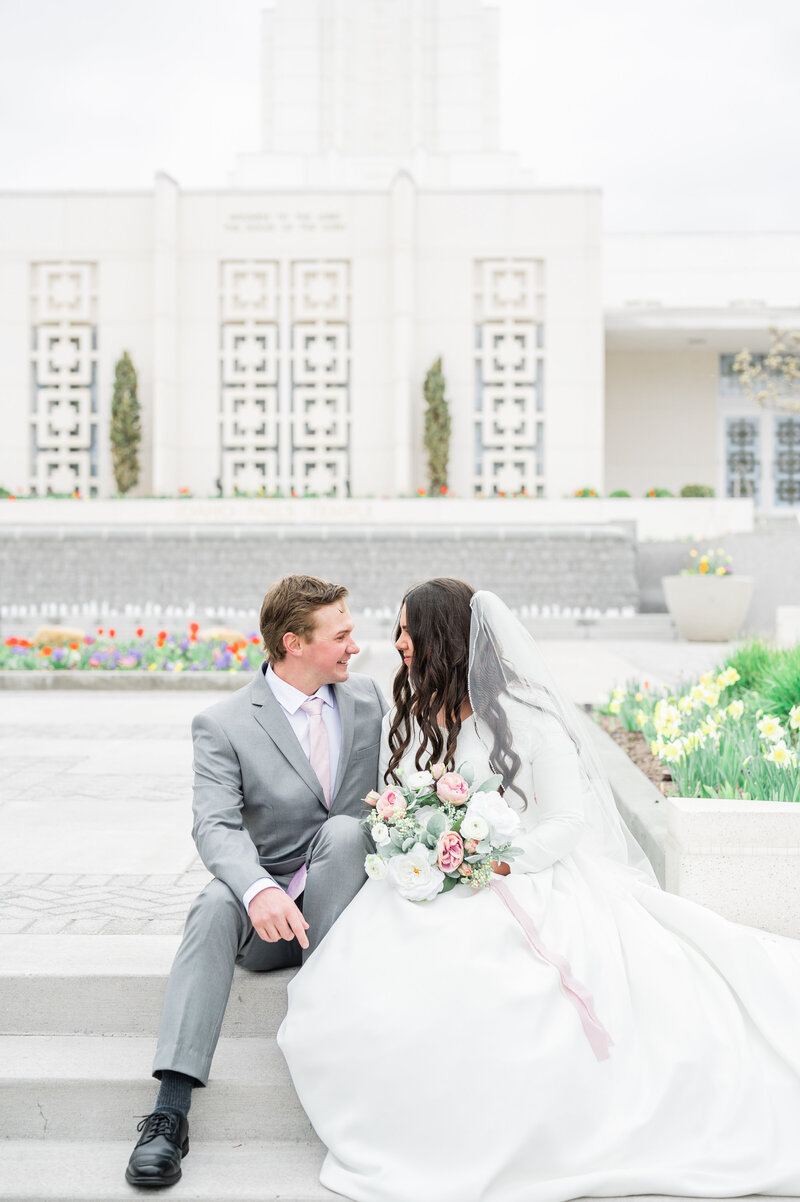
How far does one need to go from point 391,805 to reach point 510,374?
19.8 m

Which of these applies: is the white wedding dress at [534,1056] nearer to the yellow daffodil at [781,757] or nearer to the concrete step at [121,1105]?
the concrete step at [121,1105]

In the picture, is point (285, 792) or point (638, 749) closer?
point (285, 792)

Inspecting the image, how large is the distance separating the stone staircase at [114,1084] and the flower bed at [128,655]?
21.3ft

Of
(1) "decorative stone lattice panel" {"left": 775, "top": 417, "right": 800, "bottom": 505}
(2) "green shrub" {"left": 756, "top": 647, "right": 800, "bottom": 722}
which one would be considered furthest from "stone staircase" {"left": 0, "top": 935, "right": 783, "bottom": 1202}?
(1) "decorative stone lattice panel" {"left": 775, "top": 417, "right": 800, "bottom": 505}

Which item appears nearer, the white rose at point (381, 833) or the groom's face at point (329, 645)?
the white rose at point (381, 833)

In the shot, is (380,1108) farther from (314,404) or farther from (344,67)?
(344,67)

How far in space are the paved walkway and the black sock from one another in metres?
1.01

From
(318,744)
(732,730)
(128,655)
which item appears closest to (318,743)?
(318,744)

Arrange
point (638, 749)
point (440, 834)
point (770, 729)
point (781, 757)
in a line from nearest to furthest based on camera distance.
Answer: point (440, 834) → point (781, 757) → point (770, 729) → point (638, 749)

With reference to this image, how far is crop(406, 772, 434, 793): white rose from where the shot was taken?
247cm

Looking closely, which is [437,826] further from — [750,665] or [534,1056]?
[750,665]

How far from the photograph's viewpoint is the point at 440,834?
2.44 meters

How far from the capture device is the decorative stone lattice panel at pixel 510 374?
21.3 meters

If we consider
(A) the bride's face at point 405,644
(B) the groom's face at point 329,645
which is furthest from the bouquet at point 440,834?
(B) the groom's face at point 329,645
